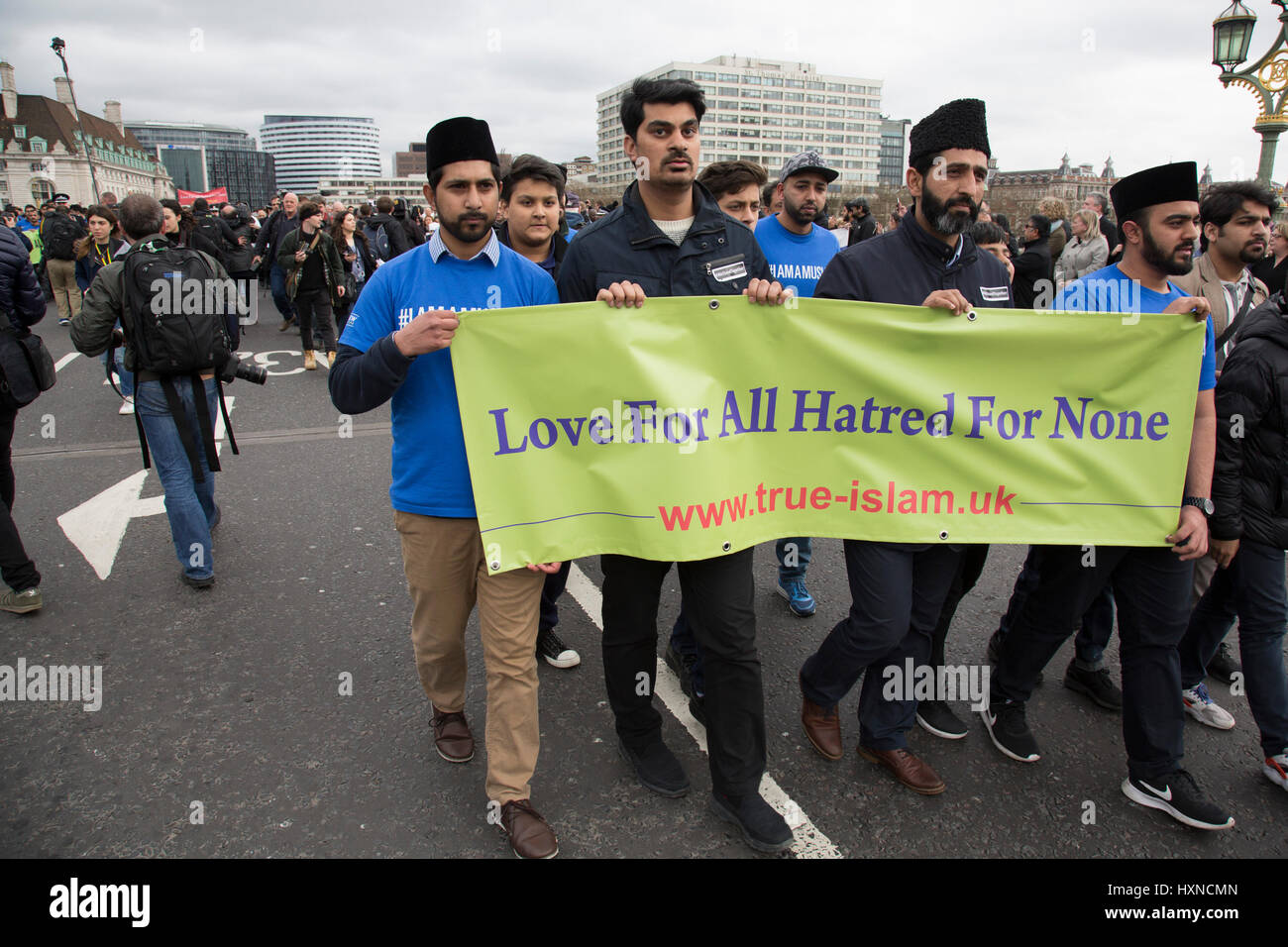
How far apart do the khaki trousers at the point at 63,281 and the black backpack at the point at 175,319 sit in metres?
11.5

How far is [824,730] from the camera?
10.5ft

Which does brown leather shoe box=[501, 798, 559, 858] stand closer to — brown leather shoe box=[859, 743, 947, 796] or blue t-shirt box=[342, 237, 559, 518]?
blue t-shirt box=[342, 237, 559, 518]

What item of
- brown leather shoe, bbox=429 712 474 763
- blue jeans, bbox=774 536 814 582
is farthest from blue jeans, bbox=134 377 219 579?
blue jeans, bbox=774 536 814 582

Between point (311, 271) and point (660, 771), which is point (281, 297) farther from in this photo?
point (660, 771)

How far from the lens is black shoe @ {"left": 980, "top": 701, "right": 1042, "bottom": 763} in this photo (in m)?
3.21

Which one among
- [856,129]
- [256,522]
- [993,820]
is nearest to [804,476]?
[993,820]

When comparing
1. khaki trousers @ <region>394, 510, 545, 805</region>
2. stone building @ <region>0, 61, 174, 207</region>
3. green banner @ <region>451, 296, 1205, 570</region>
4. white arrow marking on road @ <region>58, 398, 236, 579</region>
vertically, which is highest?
stone building @ <region>0, 61, 174, 207</region>

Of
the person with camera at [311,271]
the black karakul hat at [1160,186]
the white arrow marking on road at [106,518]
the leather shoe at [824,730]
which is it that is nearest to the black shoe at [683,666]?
the leather shoe at [824,730]

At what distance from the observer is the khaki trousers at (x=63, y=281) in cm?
1391

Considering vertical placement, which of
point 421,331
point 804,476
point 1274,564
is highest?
point 421,331

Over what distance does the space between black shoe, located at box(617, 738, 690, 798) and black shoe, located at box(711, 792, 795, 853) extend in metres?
0.22

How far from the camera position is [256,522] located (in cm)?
571
